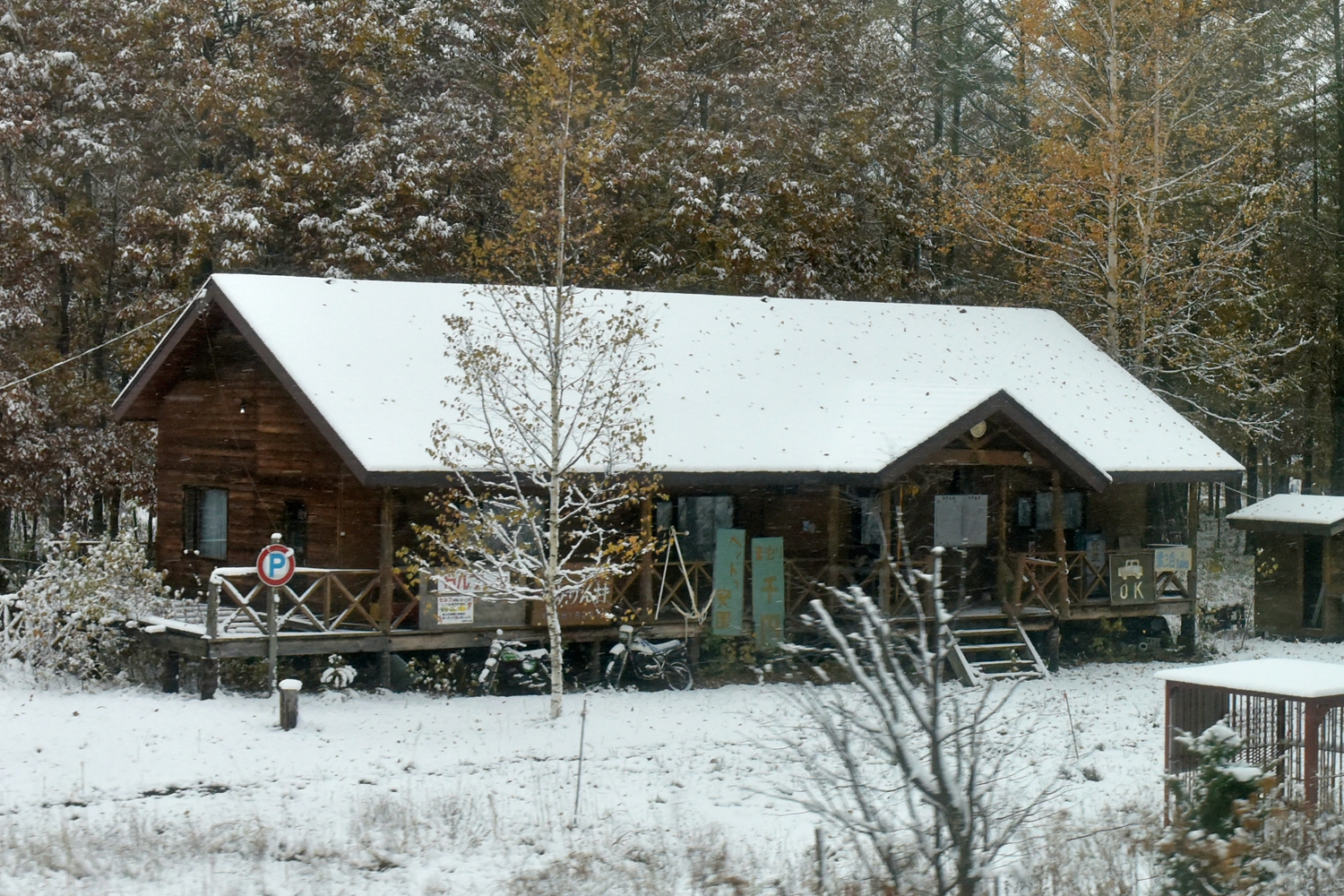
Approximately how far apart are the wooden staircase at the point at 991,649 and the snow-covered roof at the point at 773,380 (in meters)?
2.70

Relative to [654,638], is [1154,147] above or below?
above

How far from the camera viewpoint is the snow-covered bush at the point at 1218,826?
8.88m

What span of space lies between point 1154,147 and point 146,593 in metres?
20.6

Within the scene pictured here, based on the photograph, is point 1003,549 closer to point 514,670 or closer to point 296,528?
point 514,670

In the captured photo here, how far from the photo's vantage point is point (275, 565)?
18.1 meters

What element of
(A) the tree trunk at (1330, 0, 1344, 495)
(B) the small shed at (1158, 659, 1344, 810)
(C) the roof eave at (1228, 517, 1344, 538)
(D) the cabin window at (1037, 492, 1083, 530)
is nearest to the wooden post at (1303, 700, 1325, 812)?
(B) the small shed at (1158, 659, 1344, 810)

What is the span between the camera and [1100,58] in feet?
100

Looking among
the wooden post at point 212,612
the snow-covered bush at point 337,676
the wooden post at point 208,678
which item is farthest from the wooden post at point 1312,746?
the wooden post at point 208,678

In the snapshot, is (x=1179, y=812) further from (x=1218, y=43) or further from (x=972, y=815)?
(x=1218, y=43)

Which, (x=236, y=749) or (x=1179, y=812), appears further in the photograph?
(x=236, y=749)

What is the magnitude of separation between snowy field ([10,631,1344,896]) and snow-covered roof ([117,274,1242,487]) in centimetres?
346

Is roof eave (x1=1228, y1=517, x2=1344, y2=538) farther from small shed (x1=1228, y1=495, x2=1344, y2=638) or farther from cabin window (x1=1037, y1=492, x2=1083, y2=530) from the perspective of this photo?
cabin window (x1=1037, y1=492, x2=1083, y2=530)

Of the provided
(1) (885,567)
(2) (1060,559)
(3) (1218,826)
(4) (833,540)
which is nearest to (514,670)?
(4) (833,540)

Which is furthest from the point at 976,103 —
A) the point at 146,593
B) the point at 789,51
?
the point at 146,593
